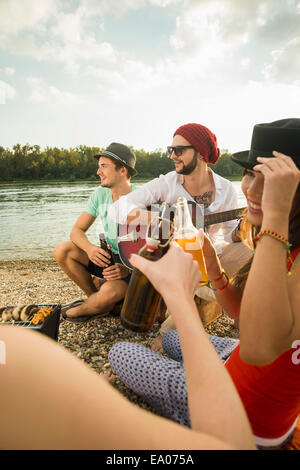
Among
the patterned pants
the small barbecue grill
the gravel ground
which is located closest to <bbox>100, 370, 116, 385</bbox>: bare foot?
the gravel ground

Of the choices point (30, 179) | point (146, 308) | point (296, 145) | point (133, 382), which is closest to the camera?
point (296, 145)

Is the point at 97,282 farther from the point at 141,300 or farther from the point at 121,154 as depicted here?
the point at 141,300

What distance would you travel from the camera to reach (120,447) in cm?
50

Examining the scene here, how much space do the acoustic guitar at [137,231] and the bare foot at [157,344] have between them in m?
0.99

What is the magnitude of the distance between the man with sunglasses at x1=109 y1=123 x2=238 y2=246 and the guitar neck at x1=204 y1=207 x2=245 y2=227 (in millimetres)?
66

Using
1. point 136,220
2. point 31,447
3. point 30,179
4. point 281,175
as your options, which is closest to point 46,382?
point 31,447

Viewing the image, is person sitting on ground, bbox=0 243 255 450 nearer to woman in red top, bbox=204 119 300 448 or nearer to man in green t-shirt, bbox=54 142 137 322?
woman in red top, bbox=204 119 300 448

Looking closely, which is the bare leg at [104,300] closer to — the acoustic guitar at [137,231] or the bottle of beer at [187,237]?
the acoustic guitar at [137,231]

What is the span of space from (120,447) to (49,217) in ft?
60.0

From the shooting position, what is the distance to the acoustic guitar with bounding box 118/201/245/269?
392 centimetres

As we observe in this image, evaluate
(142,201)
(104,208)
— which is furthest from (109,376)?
(104,208)

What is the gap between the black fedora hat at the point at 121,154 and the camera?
4672 millimetres

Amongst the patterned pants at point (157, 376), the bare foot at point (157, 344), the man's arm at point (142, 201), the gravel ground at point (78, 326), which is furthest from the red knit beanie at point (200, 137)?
the patterned pants at point (157, 376)
